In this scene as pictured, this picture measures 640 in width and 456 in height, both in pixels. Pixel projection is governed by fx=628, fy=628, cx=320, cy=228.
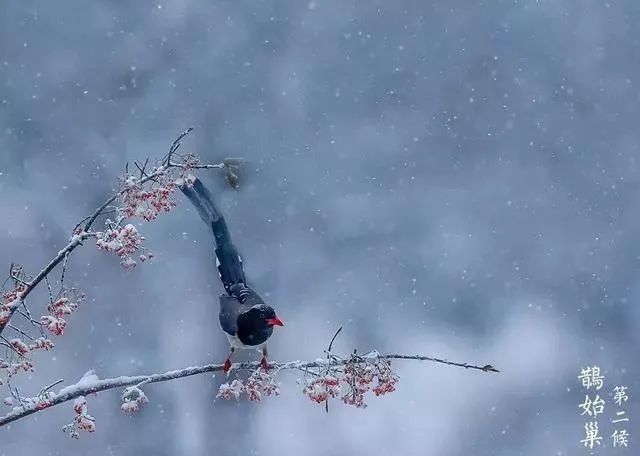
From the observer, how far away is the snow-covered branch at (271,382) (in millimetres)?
2307

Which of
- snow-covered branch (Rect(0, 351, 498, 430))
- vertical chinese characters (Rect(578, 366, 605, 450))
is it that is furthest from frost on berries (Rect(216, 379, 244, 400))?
vertical chinese characters (Rect(578, 366, 605, 450))

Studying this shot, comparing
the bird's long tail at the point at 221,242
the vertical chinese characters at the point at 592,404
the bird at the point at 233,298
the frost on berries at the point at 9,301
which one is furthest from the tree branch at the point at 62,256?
the vertical chinese characters at the point at 592,404

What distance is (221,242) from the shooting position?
10.9 ft

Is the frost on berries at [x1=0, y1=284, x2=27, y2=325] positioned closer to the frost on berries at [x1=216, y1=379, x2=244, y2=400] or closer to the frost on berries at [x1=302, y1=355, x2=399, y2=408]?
the frost on berries at [x1=216, y1=379, x2=244, y2=400]

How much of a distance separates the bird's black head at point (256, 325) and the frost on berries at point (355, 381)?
0.78 meters

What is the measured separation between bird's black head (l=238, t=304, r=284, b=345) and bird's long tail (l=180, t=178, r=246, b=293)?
0.98 feet

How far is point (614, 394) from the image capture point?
439cm

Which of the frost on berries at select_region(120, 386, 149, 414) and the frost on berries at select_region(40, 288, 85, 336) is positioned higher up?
the frost on berries at select_region(40, 288, 85, 336)

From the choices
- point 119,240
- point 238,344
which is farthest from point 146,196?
point 238,344

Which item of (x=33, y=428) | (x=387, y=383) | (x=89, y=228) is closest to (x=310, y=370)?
(x=387, y=383)

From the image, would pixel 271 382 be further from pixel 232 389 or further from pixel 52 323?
pixel 52 323

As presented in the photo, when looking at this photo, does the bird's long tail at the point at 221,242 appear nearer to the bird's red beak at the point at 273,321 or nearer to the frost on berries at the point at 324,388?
the bird's red beak at the point at 273,321

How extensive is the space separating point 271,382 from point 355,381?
334 millimetres

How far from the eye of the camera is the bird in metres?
3.09
